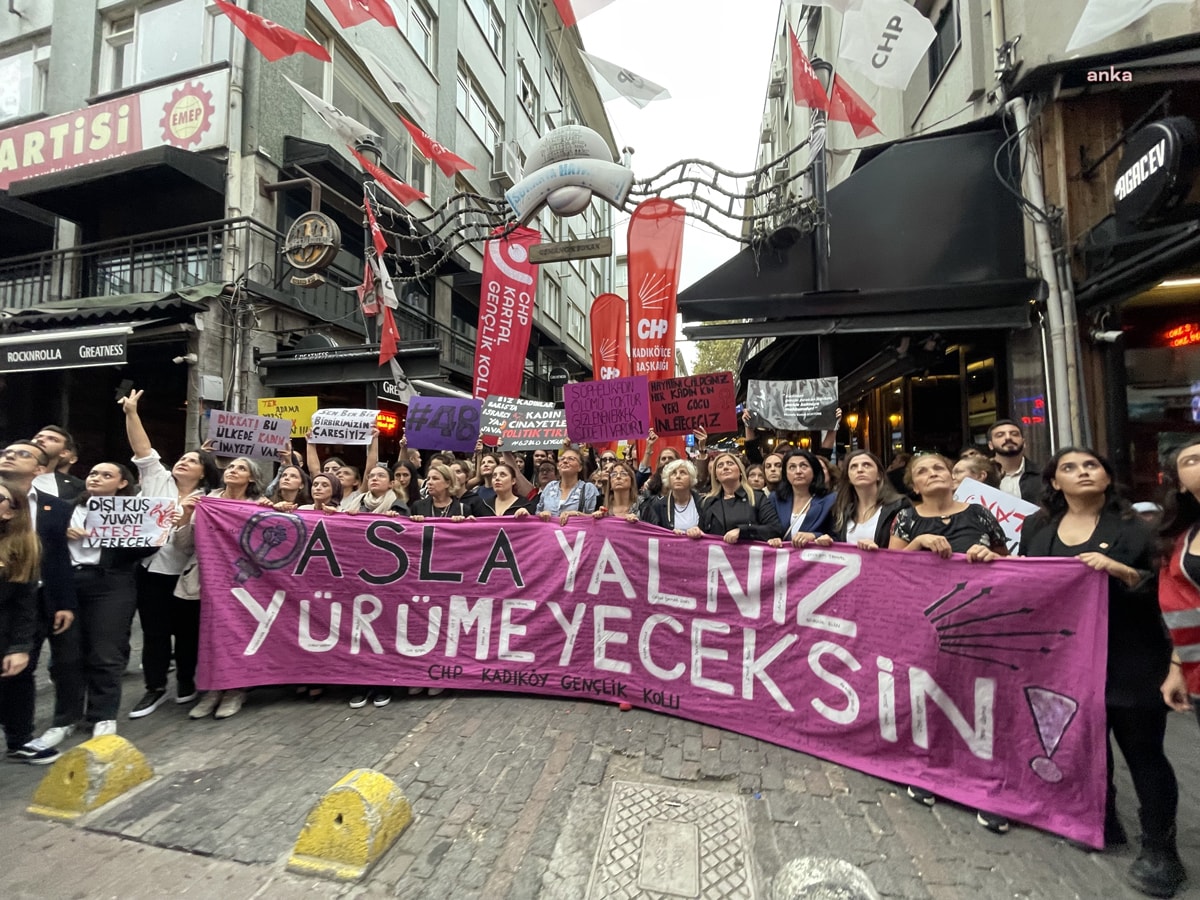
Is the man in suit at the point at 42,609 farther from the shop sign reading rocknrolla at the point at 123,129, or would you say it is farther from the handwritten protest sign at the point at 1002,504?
the shop sign reading rocknrolla at the point at 123,129

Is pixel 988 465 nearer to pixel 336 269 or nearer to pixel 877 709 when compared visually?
pixel 877 709

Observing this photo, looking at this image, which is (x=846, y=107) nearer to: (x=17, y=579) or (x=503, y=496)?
(x=503, y=496)

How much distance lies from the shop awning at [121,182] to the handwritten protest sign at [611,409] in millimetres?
8859

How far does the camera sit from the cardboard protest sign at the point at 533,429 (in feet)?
24.4

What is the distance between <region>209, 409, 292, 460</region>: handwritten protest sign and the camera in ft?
20.6

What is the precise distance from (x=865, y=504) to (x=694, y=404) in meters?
2.70

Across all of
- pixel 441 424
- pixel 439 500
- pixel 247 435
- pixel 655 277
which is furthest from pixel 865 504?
pixel 247 435

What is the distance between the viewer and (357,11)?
24.9ft

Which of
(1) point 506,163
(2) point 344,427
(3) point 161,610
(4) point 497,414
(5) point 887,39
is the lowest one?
(3) point 161,610

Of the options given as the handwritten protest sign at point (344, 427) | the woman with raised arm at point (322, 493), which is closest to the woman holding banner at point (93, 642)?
the woman with raised arm at point (322, 493)

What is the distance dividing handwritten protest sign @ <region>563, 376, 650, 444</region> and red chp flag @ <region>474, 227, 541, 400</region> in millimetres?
3674

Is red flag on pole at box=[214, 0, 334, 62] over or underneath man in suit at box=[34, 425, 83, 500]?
over

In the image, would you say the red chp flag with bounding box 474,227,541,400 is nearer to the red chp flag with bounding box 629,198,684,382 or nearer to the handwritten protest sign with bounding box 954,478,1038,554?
the red chp flag with bounding box 629,198,684,382

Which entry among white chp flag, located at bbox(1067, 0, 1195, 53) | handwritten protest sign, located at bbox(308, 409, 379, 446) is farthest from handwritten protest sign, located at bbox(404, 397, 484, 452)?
white chp flag, located at bbox(1067, 0, 1195, 53)
